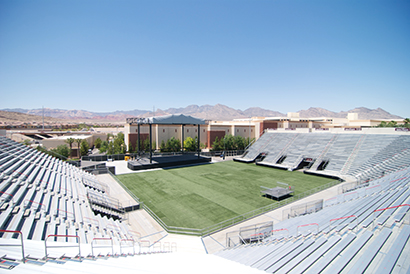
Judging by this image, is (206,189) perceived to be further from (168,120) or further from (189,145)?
(189,145)

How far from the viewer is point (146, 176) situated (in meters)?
26.4

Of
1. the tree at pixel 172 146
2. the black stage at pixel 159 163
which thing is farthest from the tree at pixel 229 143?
the black stage at pixel 159 163

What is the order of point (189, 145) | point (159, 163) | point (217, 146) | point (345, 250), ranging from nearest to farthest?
point (345, 250)
point (159, 163)
point (189, 145)
point (217, 146)

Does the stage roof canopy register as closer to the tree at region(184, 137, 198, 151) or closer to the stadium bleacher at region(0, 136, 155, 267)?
the stadium bleacher at region(0, 136, 155, 267)

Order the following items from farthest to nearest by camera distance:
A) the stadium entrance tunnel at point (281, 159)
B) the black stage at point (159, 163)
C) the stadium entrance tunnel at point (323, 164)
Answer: the stadium entrance tunnel at point (281, 159)
the stadium entrance tunnel at point (323, 164)
the black stage at point (159, 163)

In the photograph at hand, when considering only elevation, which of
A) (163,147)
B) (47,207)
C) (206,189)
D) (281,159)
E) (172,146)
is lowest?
(206,189)

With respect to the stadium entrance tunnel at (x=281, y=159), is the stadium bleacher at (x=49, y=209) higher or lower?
higher

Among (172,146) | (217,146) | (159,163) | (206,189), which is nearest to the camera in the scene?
(206,189)

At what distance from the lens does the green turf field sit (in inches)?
623

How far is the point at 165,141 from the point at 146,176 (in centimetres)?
2584

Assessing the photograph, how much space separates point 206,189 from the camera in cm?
2178

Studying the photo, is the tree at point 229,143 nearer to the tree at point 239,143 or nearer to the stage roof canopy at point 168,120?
the tree at point 239,143

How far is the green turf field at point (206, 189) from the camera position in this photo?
1582cm

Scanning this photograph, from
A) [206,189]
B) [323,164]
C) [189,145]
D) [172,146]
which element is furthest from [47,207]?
[189,145]
